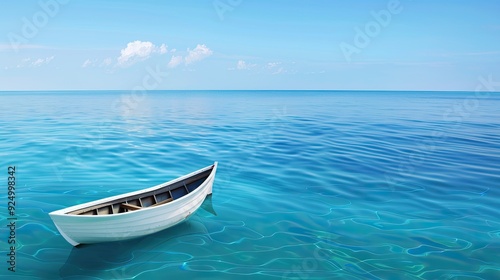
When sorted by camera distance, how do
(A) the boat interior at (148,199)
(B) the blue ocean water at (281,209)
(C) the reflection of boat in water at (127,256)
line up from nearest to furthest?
(C) the reflection of boat in water at (127,256), (B) the blue ocean water at (281,209), (A) the boat interior at (148,199)

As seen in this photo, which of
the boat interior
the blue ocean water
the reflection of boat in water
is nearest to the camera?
the reflection of boat in water

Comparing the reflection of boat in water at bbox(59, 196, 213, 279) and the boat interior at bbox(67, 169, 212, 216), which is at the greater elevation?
the boat interior at bbox(67, 169, 212, 216)

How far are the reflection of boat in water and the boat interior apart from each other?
4.22ft

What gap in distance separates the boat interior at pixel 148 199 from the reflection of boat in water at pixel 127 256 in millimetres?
1287

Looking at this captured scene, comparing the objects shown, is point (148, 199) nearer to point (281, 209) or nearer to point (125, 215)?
point (125, 215)

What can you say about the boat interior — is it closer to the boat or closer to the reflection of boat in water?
the boat

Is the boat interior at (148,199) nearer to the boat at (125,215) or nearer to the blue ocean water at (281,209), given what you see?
the boat at (125,215)

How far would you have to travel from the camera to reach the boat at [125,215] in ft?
39.1

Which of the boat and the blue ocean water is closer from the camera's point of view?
the boat

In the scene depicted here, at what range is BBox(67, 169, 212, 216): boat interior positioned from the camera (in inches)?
536

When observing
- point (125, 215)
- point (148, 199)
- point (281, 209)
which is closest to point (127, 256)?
point (125, 215)

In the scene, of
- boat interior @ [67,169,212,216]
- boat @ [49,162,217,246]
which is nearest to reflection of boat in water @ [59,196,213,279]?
boat @ [49,162,217,246]

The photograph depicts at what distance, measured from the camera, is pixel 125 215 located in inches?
493

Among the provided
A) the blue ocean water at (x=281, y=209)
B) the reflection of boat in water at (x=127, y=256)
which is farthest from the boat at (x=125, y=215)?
the blue ocean water at (x=281, y=209)
